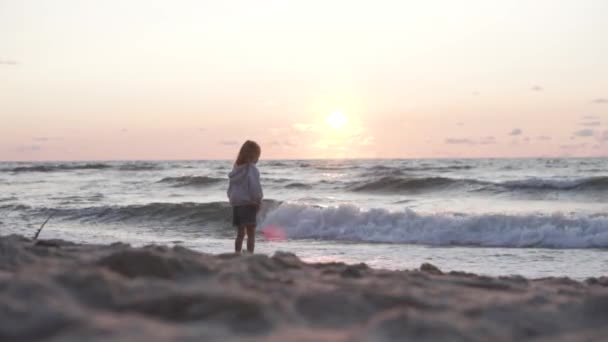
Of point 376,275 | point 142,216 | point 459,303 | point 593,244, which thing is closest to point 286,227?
point 142,216

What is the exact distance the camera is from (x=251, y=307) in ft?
9.91

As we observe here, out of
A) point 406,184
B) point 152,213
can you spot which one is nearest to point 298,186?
point 406,184

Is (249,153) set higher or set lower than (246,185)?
higher

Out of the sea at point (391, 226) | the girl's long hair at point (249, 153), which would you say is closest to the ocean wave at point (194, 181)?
the sea at point (391, 226)

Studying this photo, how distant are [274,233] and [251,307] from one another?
1112 centimetres

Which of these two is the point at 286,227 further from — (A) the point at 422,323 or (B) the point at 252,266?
(A) the point at 422,323

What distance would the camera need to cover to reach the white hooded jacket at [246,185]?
8.00 metres

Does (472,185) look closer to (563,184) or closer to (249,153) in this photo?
(563,184)

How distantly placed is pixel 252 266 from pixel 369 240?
26.0 feet

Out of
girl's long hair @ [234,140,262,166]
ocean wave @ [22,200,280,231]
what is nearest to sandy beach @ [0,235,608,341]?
girl's long hair @ [234,140,262,166]

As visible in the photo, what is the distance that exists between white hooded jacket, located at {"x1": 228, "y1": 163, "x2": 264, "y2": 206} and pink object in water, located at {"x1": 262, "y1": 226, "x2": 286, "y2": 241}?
16.0ft

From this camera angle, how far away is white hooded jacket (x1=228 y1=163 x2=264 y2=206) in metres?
8.00

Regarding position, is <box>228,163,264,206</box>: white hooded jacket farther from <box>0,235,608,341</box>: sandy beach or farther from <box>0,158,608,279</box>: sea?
<box>0,235,608,341</box>: sandy beach

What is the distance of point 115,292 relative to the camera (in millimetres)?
3244
